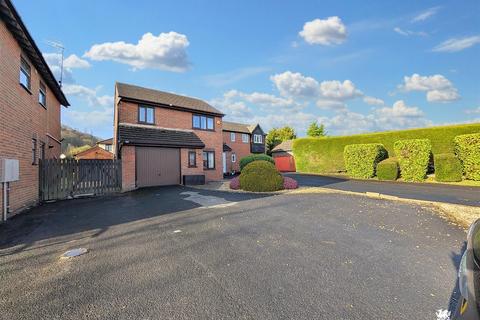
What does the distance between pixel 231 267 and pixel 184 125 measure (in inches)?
651

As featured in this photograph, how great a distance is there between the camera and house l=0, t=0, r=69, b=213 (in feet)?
23.7

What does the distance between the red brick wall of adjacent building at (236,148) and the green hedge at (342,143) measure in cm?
911

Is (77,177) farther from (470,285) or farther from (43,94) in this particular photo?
(470,285)

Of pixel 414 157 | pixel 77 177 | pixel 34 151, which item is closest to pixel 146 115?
pixel 77 177

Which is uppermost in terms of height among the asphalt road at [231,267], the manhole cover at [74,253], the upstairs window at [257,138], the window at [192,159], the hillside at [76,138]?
the hillside at [76,138]

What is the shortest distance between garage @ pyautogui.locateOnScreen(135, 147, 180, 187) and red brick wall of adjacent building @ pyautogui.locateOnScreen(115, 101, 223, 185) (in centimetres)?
69

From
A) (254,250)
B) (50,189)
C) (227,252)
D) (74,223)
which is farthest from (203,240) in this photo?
(50,189)

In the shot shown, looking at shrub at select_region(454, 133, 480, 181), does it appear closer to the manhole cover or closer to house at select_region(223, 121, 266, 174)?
the manhole cover

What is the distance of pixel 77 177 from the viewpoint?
12.3m

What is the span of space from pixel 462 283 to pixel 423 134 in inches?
810

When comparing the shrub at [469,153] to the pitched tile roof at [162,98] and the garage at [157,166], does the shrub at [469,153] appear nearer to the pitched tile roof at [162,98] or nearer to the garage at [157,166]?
the pitched tile roof at [162,98]

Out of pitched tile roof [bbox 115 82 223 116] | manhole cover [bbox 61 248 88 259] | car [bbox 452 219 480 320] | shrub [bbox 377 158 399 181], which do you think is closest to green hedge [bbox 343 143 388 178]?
shrub [bbox 377 158 399 181]

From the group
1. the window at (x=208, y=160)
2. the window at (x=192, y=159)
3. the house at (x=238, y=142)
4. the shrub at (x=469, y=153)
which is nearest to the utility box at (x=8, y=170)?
the window at (x=192, y=159)

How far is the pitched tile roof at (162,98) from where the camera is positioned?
1708cm
